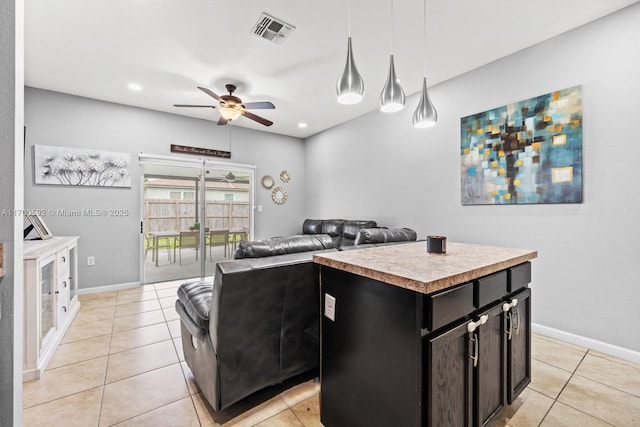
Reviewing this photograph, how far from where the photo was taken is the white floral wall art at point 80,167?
362 cm

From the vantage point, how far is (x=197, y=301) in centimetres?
177

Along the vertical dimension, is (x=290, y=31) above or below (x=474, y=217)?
above

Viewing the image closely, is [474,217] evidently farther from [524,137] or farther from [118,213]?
[118,213]

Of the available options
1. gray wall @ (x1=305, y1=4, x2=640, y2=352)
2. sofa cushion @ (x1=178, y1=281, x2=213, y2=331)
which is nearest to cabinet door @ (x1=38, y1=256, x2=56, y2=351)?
sofa cushion @ (x1=178, y1=281, x2=213, y2=331)

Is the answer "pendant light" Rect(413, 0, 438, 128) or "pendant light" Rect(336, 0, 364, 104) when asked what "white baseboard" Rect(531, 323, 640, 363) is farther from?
"pendant light" Rect(336, 0, 364, 104)

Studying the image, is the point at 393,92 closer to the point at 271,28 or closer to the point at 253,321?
the point at 271,28

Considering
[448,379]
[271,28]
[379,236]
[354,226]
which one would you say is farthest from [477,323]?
[354,226]

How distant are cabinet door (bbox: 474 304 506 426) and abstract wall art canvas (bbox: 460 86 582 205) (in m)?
1.85

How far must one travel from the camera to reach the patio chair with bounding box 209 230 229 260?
5.02m

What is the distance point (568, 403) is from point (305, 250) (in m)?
1.97

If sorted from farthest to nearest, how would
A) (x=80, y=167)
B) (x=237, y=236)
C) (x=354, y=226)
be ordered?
(x=237, y=236) < (x=354, y=226) < (x=80, y=167)

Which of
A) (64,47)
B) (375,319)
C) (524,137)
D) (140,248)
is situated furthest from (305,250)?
(140,248)

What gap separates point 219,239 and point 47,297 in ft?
9.28

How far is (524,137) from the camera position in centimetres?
269
